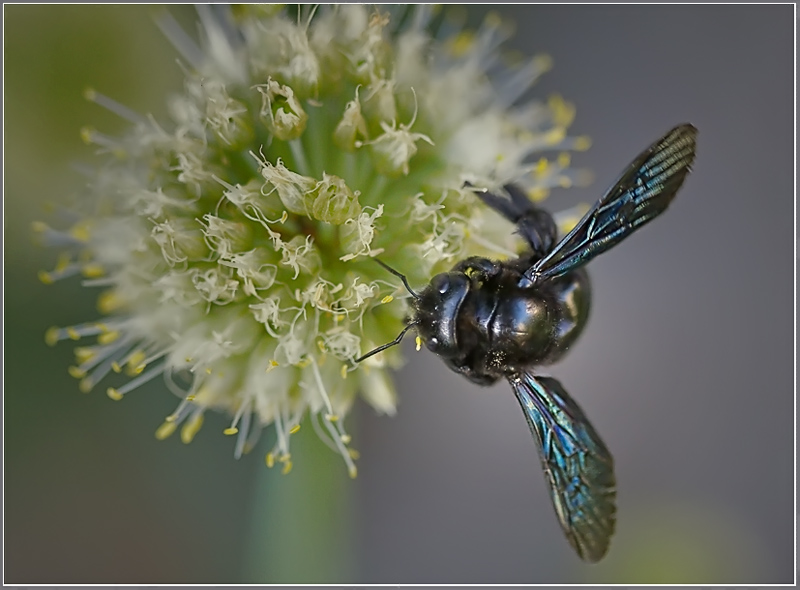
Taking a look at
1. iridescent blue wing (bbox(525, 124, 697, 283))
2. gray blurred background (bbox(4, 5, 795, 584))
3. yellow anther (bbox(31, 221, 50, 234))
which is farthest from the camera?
gray blurred background (bbox(4, 5, 795, 584))

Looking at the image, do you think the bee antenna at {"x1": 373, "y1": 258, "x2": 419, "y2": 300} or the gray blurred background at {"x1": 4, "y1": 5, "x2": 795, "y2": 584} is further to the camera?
the gray blurred background at {"x1": 4, "y1": 5, "x2": 795, "y2": 584}

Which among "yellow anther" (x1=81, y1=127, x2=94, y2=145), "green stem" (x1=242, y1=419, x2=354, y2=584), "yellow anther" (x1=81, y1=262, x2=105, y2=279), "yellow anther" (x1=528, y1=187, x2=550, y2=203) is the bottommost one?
"green stem" (x1=242, y1=419, x2=354, y2=584)

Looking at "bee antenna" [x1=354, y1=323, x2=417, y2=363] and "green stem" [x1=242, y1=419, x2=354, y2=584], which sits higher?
"bee antenna" [x1=354, y1=323, x2=417, y2=363]

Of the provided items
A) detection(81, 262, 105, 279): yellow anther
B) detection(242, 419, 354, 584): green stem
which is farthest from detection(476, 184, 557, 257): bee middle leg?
detection(81, 262, 105, 279): yellow anther

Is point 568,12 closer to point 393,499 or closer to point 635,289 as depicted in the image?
point 635,289

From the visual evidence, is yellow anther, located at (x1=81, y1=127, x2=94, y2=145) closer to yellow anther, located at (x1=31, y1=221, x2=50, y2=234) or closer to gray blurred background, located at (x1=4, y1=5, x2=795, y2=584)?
yellow anther, located at (x1=31, y1=221, x2=50, y2=234)

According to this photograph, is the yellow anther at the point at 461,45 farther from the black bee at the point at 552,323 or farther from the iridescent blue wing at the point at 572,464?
the iridescent blue wing at the point at 572,464
